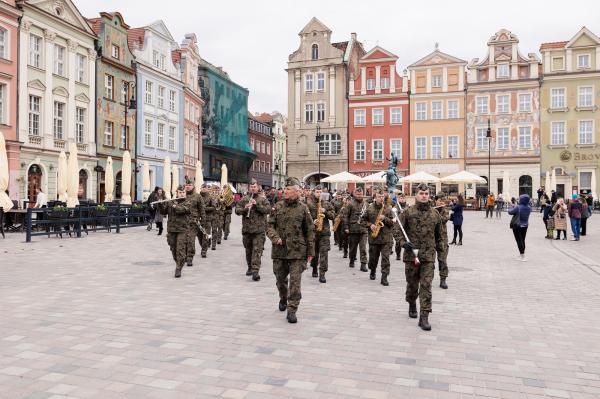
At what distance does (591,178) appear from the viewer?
43.6 m

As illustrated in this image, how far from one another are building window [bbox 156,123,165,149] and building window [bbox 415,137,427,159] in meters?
22.3

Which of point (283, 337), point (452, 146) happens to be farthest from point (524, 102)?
point (283, 337)

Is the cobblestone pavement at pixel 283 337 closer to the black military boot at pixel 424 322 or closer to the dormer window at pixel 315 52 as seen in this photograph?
the black military boot at pixel 424 322

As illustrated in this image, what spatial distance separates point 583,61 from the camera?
4434cm

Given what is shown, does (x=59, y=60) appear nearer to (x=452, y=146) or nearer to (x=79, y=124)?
(x=79, y=124)

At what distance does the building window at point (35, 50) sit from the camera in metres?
28.3

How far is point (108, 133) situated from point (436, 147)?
2810 centimetres

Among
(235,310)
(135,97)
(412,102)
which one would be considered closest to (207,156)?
(135,97)

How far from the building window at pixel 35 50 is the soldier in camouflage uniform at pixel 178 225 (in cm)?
2286

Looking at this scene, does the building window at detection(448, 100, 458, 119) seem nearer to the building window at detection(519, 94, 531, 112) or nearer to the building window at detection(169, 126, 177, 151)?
the building window at detection(519, 94, 531, 112)

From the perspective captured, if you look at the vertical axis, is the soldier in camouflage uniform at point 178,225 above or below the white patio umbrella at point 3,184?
below

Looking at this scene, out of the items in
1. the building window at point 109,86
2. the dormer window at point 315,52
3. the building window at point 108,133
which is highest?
the dormer window at point 315,52

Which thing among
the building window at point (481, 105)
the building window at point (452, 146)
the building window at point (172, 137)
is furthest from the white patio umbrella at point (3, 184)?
the building window at point (481, 105)

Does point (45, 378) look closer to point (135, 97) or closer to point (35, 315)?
point (35, 315)
